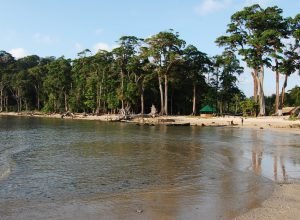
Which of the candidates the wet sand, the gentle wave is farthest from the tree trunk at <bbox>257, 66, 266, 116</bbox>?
the wet sand

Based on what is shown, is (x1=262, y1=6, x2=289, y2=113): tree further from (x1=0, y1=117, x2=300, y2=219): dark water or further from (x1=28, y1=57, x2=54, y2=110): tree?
(x1=28, y1=57, x2=54, y2=110): tree

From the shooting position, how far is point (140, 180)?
1562 cm

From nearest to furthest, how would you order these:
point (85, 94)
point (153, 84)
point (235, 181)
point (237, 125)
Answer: point (235, 181) → point (237, 125) → point (153, 84) → point (85, 94)

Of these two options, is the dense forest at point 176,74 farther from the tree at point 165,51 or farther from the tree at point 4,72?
the tree at point 4,72

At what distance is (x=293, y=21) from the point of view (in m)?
61.0

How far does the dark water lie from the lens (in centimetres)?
1086

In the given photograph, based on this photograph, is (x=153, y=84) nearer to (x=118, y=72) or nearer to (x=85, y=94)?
(x=118, y=72)

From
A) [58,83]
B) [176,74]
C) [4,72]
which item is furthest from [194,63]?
[4,72]

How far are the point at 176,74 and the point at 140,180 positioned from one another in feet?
193

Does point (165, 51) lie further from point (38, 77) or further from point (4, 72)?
point (4, 72)

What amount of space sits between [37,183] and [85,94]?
79.0 metres

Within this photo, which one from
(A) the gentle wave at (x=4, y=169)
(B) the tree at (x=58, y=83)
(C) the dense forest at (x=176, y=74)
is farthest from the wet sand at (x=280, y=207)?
(B) the tree at (x=58, y=83)

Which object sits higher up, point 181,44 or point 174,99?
point 181,44

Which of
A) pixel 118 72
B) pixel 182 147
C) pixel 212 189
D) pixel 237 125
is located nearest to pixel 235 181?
pixel 212 189
